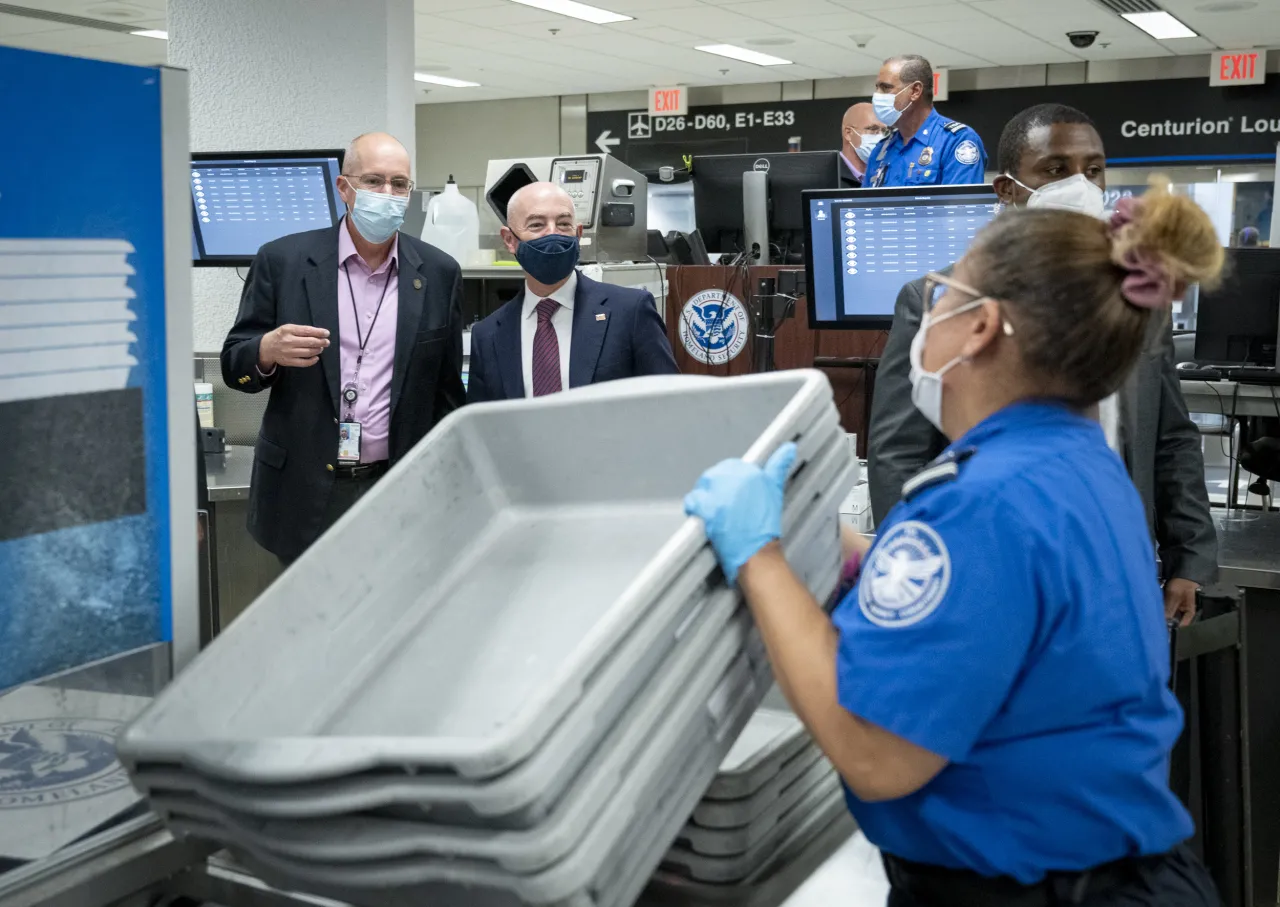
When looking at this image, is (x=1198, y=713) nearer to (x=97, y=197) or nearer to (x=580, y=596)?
(x=580, y=596)

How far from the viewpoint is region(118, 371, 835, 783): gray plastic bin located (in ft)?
3.51

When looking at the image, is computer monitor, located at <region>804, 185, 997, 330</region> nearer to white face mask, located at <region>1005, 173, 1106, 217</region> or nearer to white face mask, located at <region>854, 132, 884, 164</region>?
white face mask, located at <region>1005, 173, 1106, 217</region>

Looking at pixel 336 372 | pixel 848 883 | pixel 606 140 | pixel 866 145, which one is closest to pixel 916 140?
pixel 866 145

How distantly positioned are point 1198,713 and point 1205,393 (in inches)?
98.8

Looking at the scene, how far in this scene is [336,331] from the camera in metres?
2.56

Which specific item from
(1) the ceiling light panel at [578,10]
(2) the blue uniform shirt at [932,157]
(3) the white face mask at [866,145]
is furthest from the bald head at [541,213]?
(1) the ceiling light panel at [578,10]

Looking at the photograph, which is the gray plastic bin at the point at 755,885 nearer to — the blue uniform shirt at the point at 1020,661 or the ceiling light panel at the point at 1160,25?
the blue uniform shirt at the point at 1020,661

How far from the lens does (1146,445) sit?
6.92 feet

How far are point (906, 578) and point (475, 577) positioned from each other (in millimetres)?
545

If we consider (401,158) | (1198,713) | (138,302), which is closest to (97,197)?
(138,302)

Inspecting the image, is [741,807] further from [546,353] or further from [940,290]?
[546,353]

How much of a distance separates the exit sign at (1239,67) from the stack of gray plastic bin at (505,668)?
11845 millimetres

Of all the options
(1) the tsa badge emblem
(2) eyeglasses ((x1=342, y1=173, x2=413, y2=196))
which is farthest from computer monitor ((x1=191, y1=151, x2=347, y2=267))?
(1) the tsa badge emblem

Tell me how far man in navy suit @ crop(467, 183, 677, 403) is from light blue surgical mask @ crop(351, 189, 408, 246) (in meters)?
0.27
